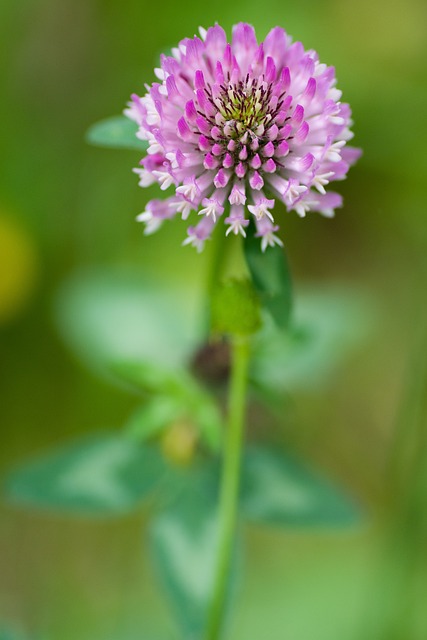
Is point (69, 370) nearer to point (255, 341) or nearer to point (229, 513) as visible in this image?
point (255, 341)

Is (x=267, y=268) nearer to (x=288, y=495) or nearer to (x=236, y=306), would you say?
(x=236, y=306)

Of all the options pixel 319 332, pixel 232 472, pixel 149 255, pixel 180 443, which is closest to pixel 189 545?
pixel 180 443

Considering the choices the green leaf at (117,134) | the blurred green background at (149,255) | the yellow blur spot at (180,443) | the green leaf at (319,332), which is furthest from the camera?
the blurred green background at (149,255)

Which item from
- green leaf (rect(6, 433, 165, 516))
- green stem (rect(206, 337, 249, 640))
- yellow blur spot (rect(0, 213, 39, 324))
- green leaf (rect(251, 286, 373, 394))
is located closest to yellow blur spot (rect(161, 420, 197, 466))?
green leaf (rect(6, 433, 165, 516))

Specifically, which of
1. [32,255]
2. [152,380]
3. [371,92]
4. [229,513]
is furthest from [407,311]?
[229,513]

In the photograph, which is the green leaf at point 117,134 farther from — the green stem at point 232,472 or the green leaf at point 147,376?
the green leaf at point 147,376

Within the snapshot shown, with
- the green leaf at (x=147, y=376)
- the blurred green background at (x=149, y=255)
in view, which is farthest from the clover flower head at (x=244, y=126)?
the blurred green background at (x=149, y=255)

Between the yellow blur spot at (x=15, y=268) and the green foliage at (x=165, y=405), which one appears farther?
the yellow blur spot at (x=15, y=268)
